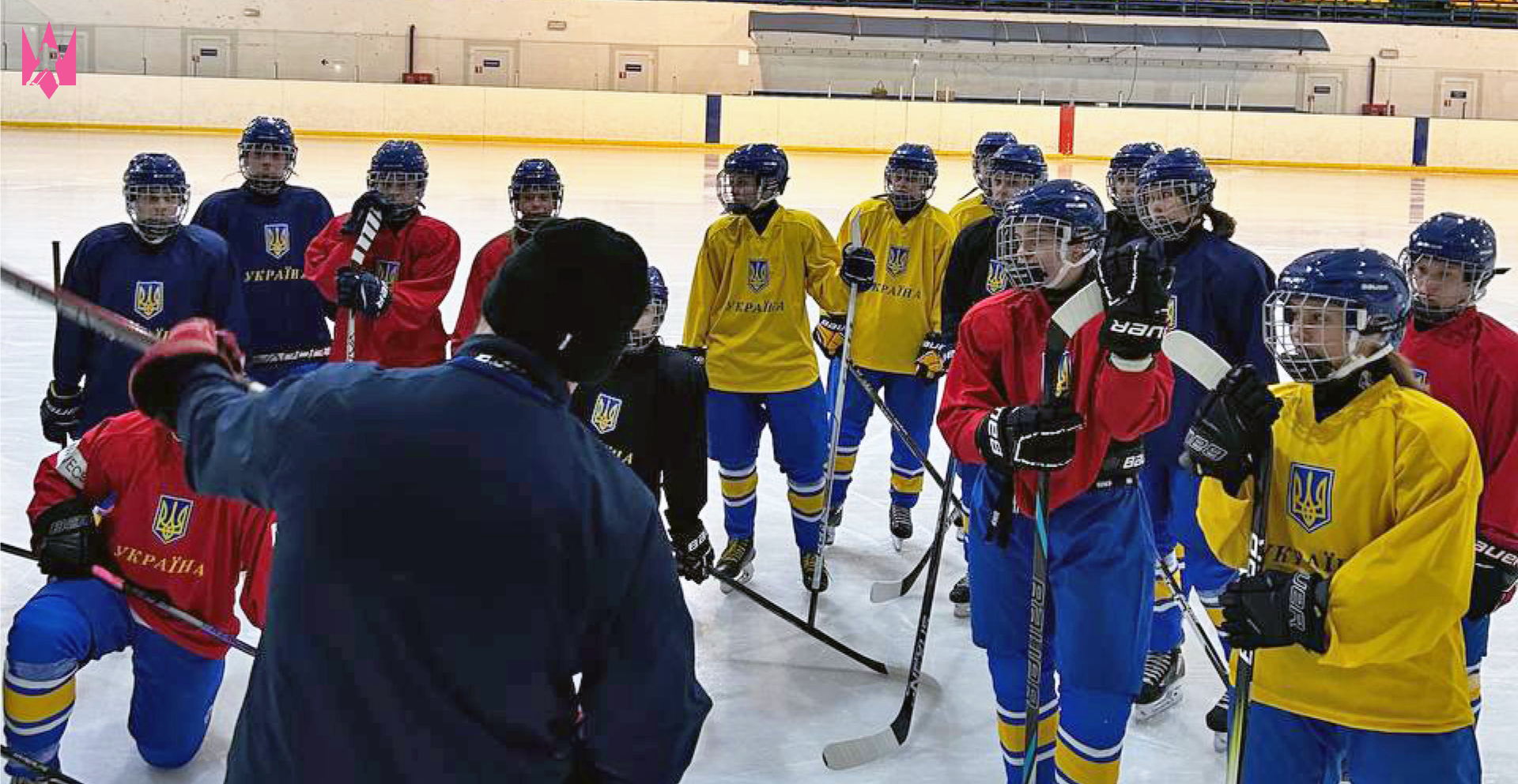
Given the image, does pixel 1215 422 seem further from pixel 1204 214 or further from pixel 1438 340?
pixel 1204 214

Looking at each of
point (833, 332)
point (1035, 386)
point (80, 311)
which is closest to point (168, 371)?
point (80, 311)

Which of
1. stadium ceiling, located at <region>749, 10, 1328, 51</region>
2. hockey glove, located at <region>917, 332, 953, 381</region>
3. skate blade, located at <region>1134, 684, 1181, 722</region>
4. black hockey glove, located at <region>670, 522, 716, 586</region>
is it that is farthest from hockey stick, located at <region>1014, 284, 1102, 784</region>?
stadium ceiling, located at <region>749, 10, 1328, 51</region>

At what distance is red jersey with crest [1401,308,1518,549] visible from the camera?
109 inches

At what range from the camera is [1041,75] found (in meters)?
23.6

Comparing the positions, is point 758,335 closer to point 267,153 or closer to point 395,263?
point 395,263

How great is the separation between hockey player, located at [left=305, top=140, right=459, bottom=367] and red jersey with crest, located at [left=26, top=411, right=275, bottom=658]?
4.59 feet

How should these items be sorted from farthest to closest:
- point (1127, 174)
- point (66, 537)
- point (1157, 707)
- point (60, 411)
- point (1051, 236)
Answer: point (1127, 174), point (60, 411), point (1157, 707), point (66, 537), point (1051, 236)

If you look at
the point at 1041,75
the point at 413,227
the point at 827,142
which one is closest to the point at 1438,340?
the point at 413,227

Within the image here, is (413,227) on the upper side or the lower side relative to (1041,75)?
lower

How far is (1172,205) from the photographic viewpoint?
3.91 metres

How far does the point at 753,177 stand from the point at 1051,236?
2065 millimetres

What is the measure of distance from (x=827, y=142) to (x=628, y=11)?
14.4 ft

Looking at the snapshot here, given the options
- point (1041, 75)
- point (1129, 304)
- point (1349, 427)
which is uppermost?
point (1041, 75)
